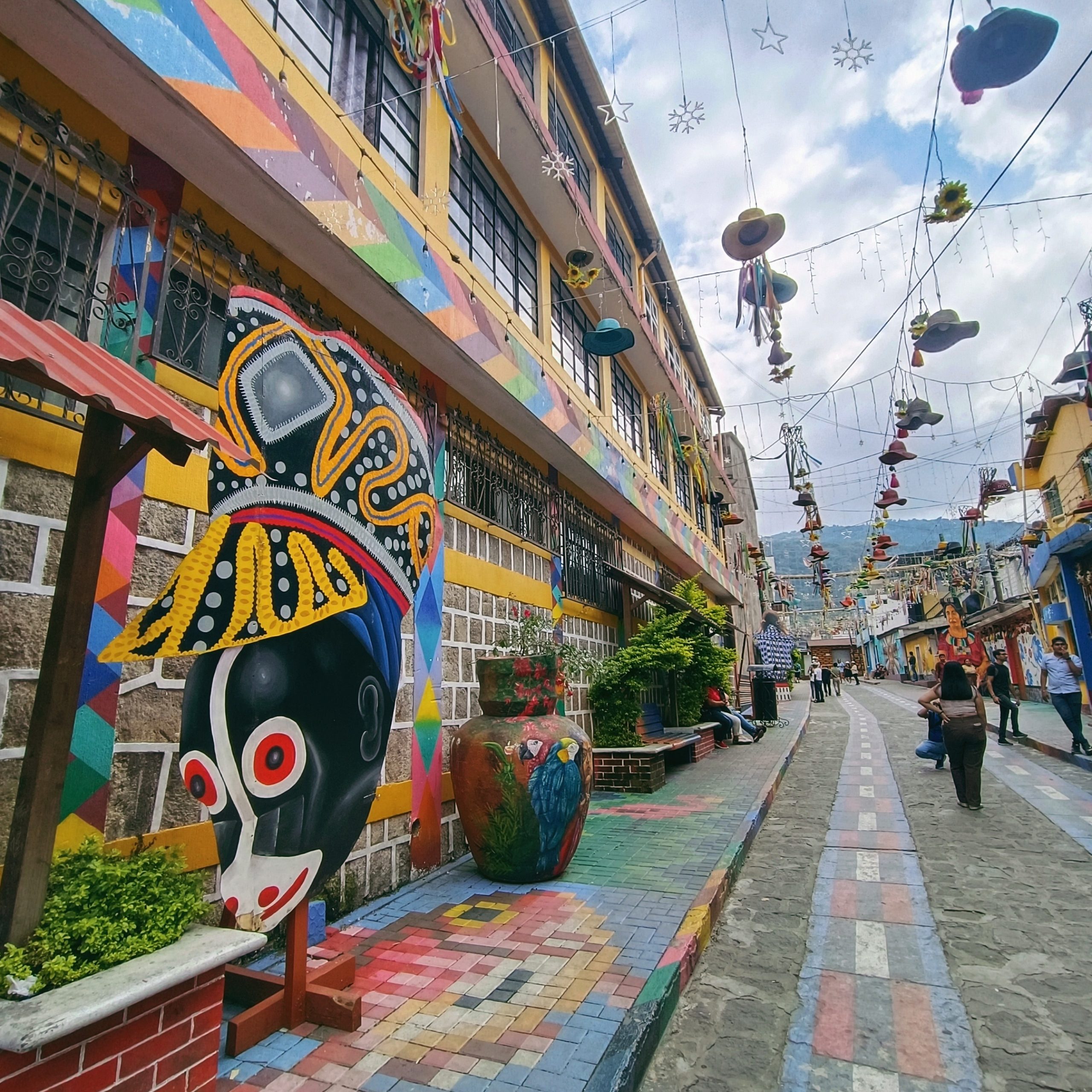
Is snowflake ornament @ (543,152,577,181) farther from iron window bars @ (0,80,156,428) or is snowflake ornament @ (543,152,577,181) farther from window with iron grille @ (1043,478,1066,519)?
window with iron grille @ (1043,478,1066,519)

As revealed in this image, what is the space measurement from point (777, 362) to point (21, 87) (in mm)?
8267

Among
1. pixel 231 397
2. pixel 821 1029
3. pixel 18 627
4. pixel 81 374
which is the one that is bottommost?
pixel 821 1029

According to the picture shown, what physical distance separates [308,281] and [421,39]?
2020mm

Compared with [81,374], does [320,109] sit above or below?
above

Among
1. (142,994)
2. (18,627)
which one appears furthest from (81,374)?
(142,994)

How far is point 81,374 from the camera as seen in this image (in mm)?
1768

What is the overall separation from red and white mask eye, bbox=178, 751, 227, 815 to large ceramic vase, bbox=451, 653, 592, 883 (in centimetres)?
237

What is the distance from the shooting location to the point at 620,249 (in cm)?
1222

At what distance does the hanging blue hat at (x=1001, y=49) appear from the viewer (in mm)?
4215

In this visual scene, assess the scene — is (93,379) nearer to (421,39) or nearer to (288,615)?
(288,615)

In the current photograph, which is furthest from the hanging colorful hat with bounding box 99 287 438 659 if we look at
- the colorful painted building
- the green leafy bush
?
the colorful painted building

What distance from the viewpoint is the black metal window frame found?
53.8ft

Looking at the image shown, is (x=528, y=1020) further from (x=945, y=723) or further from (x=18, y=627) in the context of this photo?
(x=945, y=723)

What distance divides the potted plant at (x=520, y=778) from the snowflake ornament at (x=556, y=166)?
5281 mm
